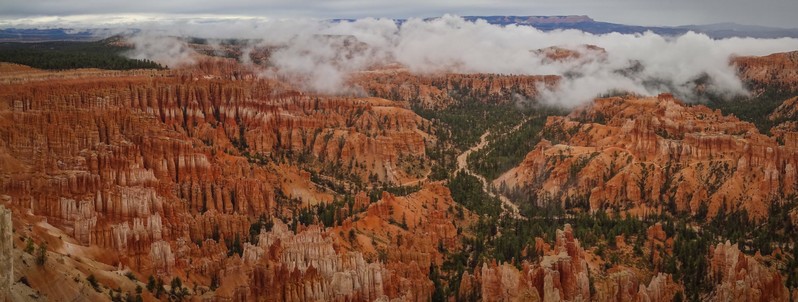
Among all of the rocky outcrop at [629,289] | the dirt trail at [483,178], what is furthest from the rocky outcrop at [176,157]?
the rocky outcrop at [629,289]

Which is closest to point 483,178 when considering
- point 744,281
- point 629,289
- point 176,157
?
point 176,157

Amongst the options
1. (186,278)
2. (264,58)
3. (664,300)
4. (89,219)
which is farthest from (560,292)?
(264,58)

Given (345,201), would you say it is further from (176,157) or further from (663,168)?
(663,168)

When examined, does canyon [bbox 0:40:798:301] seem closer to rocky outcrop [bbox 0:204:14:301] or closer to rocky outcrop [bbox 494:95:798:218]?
rocky outcrop [bbox 0:204:14:301]

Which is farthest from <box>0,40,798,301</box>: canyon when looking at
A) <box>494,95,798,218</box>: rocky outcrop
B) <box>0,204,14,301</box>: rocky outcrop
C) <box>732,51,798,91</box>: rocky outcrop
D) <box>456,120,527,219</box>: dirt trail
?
<box>732,51,798,91</box>: rocky outcrop

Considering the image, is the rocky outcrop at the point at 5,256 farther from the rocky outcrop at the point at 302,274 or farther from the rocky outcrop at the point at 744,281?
the rocky outcrop at the point at 744,281

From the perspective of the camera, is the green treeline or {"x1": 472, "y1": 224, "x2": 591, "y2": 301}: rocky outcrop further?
the green treeline
